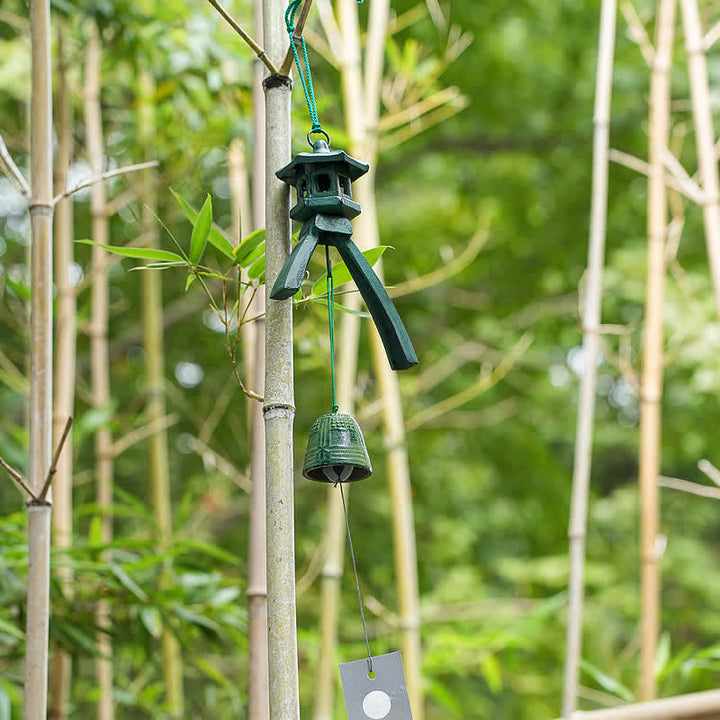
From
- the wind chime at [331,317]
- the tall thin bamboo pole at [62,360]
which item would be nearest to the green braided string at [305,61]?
the wind chime at [331,317]

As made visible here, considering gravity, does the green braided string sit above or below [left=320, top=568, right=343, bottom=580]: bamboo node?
above

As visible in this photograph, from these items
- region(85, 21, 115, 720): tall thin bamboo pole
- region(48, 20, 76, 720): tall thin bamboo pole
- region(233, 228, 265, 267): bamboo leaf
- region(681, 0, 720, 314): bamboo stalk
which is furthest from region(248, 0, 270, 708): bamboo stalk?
region(681, 0, 720, 314): bamboo stalk

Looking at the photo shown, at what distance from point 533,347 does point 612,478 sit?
1536 mm

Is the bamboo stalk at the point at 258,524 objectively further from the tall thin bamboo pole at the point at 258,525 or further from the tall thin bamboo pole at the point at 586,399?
the tall thin bamboo pole at the point at 586,399

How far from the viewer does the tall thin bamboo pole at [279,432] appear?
0.64 m

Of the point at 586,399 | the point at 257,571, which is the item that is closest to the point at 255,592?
the point at 257,571

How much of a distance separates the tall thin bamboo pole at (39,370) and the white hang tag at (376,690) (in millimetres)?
326

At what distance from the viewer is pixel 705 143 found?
1.47 metres

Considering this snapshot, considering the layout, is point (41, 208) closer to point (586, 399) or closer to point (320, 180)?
point (320, 180)

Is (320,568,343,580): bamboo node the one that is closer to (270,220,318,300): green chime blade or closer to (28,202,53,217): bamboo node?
(28,202,53,217): bamboo node

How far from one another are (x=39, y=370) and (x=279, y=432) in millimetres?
310

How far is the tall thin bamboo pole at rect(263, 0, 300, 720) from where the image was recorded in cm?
64

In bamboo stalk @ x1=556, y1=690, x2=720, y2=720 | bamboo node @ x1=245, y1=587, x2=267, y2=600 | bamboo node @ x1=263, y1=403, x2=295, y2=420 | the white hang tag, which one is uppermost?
bamboo node @ x1=263, y1=403, x2=295, y2=420

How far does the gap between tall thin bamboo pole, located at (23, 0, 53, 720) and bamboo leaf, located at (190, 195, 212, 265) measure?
0.57 ft
